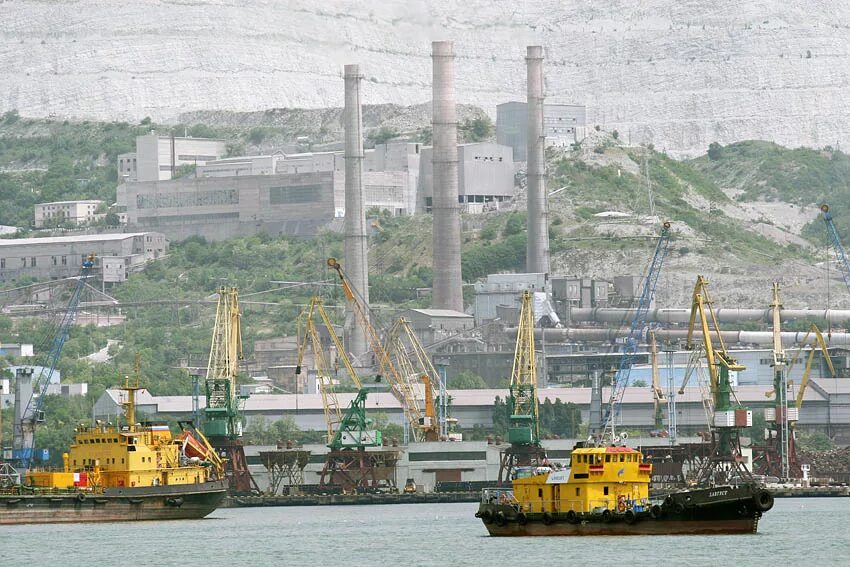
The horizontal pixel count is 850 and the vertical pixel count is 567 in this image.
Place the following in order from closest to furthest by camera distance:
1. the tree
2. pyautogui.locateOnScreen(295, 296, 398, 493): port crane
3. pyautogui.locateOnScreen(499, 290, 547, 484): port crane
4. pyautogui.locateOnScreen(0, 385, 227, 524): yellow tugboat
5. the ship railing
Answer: the ship railing, pyautogui.locateOnScreen(0, 385, 227, 524): yellow tugboat, pyautogui.locateOnScreen(499, 290, 547, 484): port crane, pyautogui.locateOnScreen(295, 296, 398, 493): port crane, the tree

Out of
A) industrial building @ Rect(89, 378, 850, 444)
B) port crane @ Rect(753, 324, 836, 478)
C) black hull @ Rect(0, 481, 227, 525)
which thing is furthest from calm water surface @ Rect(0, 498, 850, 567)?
industrial building @ Rect(89, 378, 850, 444)

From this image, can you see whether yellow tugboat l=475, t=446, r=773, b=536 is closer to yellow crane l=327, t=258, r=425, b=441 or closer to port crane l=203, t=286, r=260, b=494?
port crane l=203, t=286, r=260, b=494

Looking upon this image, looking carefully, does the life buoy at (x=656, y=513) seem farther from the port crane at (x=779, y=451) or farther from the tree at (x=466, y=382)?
the tree at (x=466, y=382)

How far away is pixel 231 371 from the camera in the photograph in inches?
5965

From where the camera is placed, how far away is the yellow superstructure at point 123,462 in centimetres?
12038

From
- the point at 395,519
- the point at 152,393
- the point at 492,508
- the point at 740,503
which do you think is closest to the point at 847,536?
the point at 740,503

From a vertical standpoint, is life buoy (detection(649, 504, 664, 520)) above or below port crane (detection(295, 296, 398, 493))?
below

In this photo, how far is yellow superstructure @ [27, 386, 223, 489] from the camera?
395 ft

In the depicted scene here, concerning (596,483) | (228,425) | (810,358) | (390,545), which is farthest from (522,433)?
(596,483)

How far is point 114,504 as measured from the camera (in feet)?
392

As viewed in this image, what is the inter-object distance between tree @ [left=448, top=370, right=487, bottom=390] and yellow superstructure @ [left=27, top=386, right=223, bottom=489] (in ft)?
221

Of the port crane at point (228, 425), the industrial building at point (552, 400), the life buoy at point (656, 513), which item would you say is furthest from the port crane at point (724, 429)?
the life buoy at point (656, 513)

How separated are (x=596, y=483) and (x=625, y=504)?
143 cm

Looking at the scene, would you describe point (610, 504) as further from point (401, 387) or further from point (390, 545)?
point (401, 387)
